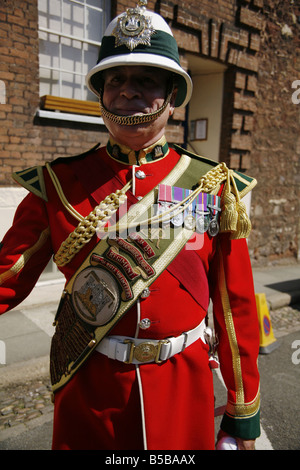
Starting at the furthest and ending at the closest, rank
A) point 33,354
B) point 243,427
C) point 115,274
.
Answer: point 33,354, point 243,427, point 115,274

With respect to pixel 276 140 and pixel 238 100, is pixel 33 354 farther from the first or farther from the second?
pixel 276 140

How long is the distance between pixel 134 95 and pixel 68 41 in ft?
15.4

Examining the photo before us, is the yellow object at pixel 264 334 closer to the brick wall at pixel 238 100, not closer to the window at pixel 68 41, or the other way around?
the brick wall at pixel 238 100

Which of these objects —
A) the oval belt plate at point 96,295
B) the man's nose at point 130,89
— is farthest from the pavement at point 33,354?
the man's nose at point 130,89

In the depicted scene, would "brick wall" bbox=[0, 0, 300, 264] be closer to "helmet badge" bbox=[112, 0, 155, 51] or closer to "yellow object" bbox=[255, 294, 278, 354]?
"yellow object" bbox=[255, 294, 278, 354]

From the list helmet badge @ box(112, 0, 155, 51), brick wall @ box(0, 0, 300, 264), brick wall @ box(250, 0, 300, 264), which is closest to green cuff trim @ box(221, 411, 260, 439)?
helmet badge @ box(112, 0, 155, 51)

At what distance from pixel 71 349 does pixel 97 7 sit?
18.1 feet

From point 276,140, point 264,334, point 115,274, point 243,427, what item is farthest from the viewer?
point 276,140

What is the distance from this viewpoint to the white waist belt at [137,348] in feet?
4.78

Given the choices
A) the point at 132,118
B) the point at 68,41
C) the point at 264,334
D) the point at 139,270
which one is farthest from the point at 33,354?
the point at 68,41

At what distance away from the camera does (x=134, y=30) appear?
1.47 m
